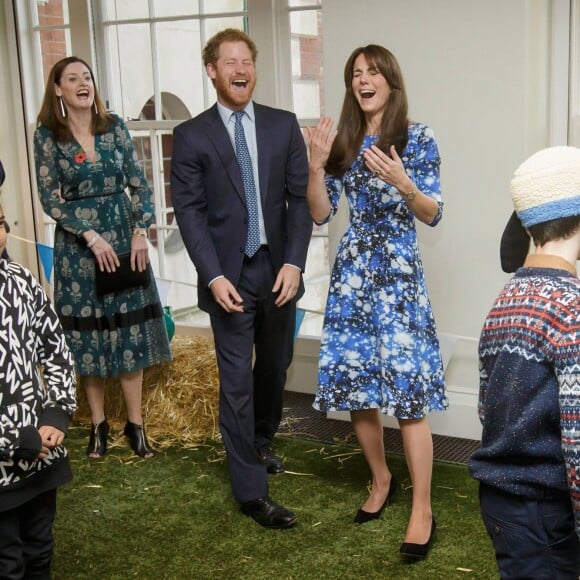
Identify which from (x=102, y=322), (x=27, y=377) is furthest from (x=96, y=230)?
(x=27, y=377)

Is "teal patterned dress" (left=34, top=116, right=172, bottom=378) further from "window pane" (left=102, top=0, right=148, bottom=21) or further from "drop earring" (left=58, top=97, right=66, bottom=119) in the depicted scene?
"window pane" (left=102, top=0, right=148, bottom=21)

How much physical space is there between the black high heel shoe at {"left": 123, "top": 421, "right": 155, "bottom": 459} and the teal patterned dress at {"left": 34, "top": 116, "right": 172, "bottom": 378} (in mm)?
260

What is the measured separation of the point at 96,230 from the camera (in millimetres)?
3746

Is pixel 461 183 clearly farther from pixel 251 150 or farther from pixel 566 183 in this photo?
pixel 566 183

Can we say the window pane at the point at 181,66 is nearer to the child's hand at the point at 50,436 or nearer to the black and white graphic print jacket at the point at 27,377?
the black and white graphic print jacket at the point at 27,377

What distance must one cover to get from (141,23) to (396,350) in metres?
2.85

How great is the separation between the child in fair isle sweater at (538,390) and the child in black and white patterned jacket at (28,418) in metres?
1.01

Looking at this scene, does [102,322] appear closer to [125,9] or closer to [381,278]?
[381,278]

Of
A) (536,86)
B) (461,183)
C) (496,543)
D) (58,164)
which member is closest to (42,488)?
(496,543)

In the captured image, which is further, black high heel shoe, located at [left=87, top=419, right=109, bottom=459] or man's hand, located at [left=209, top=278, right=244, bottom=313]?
black high heel shoe, located at [left=87, top=419, right=109, bottom=459]

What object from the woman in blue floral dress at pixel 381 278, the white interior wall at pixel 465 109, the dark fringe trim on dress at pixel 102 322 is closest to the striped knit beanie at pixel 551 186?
the woman in blue floral dress at pixel 381 278

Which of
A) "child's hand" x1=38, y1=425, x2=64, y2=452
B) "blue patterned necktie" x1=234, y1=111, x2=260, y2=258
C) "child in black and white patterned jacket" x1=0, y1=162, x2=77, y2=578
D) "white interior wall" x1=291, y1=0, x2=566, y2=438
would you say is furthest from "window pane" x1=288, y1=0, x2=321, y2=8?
"child's hand" x1=38, y1=425, x2=64, y2=452

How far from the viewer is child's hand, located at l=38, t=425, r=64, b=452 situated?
2117 mm

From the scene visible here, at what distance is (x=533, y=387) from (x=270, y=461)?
2.10 meters
